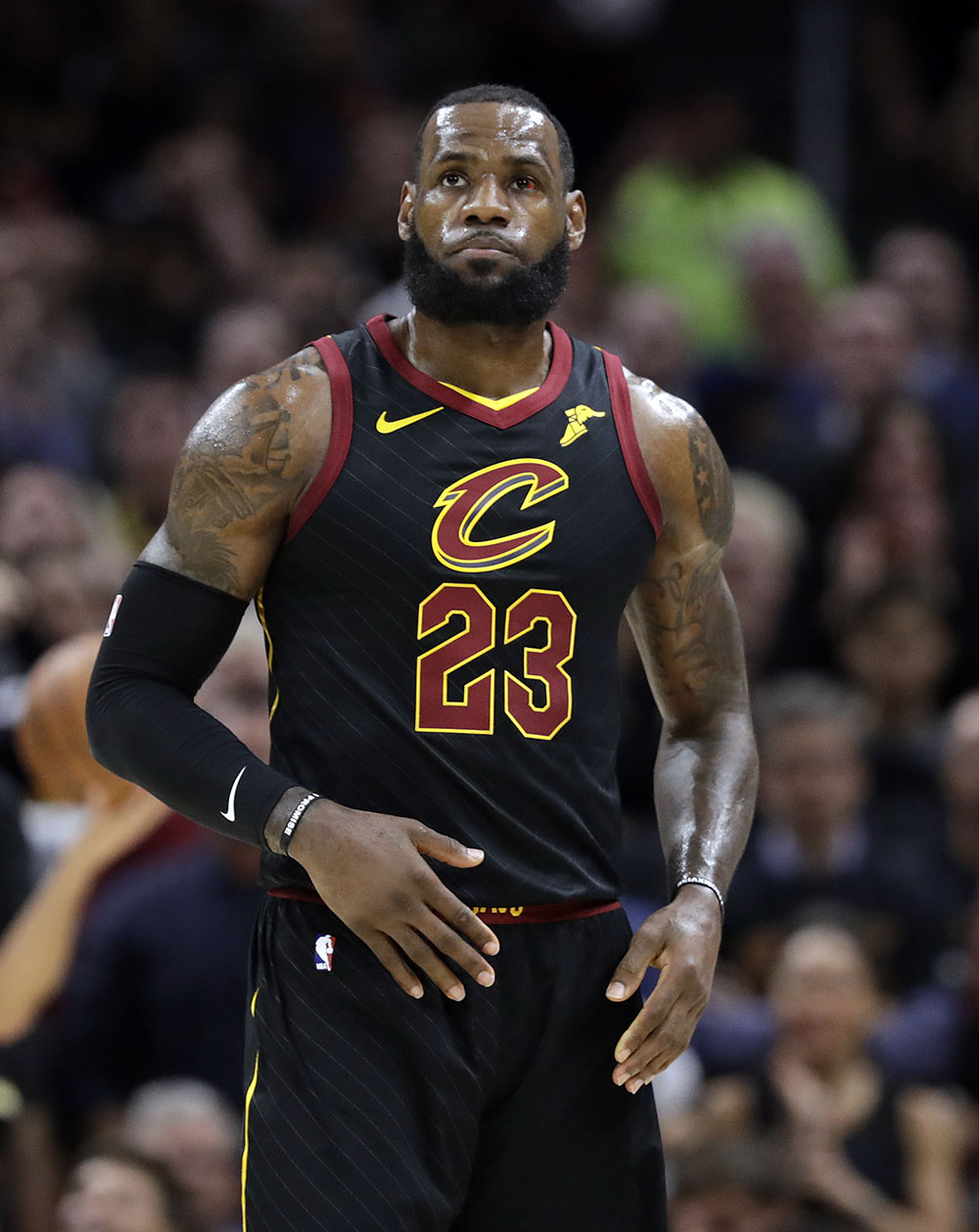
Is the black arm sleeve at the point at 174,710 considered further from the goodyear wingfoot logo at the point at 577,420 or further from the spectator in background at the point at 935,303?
Answer: the spectator in background at the point at 935,303

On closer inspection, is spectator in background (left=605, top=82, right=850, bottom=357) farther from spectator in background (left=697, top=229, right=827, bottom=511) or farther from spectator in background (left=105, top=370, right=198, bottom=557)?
spectator in background (left=105, top=370, right=198, bottom=557)

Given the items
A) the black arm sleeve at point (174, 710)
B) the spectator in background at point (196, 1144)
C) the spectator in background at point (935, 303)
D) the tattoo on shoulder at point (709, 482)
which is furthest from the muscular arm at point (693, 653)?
the spectator in background at point (935, 303)

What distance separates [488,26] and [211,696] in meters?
5.76

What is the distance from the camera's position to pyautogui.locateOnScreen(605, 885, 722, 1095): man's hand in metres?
3.20

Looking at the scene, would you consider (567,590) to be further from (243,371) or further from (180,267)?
(180,267)

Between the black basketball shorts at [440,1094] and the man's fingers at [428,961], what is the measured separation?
0.09 metres

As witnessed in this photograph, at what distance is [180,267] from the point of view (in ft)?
30.8

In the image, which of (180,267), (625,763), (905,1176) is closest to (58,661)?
(625,763)

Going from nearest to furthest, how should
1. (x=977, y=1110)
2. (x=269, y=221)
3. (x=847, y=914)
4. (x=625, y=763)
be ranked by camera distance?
(x=977, y=1110) → (x=847, y=914) → (x=625, y=763) → (x=269, y=221)

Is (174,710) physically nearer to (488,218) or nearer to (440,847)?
(440,847)

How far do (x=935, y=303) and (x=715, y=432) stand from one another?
137 centimetres

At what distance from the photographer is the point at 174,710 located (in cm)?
317

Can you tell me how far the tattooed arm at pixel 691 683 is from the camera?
3287mm

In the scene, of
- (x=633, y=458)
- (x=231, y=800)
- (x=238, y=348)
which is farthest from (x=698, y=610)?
(x=238, y=348)
